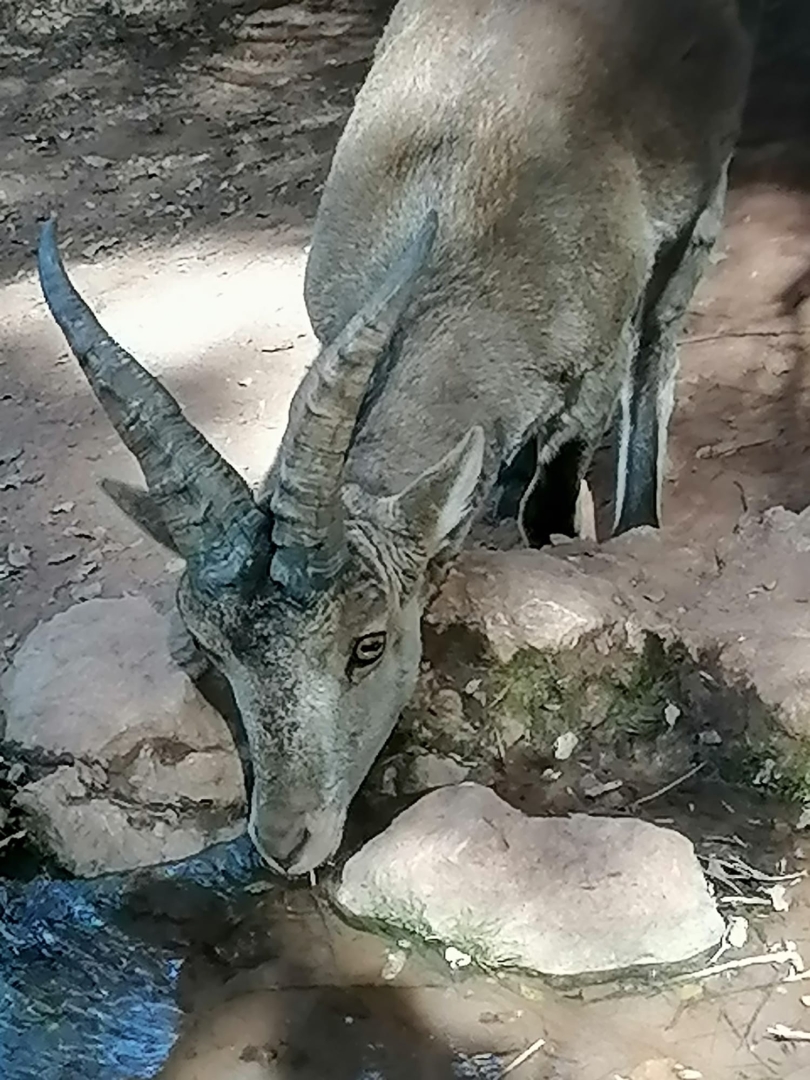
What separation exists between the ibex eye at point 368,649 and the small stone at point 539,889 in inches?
18.8

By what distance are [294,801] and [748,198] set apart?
15.8ft

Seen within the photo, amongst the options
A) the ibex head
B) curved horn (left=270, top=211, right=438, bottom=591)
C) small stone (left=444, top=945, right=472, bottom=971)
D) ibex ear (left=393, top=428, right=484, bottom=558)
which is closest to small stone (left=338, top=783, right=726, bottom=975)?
small stone (left=444, top=945, right=472, bottom=971)

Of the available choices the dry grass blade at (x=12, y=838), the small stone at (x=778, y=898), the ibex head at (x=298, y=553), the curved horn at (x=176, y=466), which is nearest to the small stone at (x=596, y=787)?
the small stone at (x=778, y=898)

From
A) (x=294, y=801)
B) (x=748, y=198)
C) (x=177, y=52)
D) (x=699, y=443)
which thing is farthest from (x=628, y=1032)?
(x=177, y=52)

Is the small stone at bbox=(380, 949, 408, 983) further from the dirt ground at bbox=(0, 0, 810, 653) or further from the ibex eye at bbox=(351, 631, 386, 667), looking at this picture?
the dirt ground at bbox=(0, 0, 810, 653)

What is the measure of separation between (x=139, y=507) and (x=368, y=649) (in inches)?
24.5

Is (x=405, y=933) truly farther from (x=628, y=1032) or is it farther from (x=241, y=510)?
(x=241, y=510)

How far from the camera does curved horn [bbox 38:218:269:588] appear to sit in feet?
11.1

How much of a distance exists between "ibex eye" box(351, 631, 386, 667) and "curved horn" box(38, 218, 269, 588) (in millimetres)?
333

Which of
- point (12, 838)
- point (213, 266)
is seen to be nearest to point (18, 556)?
point (12, 838)

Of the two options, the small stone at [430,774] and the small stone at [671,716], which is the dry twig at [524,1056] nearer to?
the small stone at [430,774]

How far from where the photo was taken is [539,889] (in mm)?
3727

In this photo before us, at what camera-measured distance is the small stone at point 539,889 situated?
3.66 m

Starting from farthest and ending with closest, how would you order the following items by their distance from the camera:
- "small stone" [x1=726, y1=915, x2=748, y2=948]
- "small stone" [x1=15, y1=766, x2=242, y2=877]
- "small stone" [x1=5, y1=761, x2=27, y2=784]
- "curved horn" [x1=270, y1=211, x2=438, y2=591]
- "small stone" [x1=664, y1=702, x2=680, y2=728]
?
"small stone" [x1=664, y1=702, x2=680, y2=728]
"small stone" [x1=5, y1=761, x2=27, y2=784]
"small stone" [x1=15, y1=766, x2=242, y2=877]
"small stone" [x1=726, y1=915, x2=748, y2=948]
"curved horn" [x1=270, y1=211, x2=438, y2=591]
